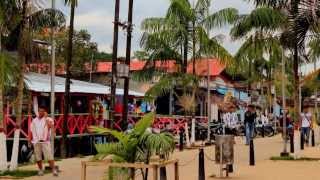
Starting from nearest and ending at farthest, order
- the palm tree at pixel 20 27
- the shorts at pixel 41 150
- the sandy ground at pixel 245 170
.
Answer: the sandy ground at pixel 245 170 < the shorts at pixel 41 150 < the palm tree at pixel 20 27

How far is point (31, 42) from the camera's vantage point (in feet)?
59.2

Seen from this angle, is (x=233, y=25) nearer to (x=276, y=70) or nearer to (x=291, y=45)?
(x=291, y=45)

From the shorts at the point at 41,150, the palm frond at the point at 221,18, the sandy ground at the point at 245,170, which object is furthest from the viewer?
the palm frond at the point at 221,18

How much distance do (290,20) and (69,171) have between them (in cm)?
742

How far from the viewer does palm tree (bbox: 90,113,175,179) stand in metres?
10.5

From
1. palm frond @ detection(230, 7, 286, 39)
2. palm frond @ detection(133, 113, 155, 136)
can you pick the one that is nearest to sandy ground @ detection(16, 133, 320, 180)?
palm frond @ detection(133, 113, 155, 136)

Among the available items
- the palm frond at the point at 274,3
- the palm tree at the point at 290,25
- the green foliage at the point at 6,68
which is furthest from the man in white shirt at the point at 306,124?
the green foliage at the point at 6,68

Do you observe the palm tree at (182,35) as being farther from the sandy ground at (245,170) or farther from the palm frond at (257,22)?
the sandy ground at (245,170)

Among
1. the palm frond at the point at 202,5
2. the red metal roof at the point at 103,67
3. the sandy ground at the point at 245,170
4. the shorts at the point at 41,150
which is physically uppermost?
the palm frond at the point at 202,5

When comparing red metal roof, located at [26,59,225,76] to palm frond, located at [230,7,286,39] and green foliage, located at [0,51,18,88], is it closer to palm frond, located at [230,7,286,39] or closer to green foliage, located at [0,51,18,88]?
palm frond, located at [230,7,286,39]

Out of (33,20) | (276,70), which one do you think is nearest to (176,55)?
(33,20)

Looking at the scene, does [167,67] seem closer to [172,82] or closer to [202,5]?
[172,82]

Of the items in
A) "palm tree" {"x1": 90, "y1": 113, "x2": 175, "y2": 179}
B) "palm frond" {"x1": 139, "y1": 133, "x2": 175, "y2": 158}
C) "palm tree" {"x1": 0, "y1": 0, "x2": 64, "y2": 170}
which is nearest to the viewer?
"palm frond" {"x1": 139, "y1": 133, "x2": 175, "y2": 158}

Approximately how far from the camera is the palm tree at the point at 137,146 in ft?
34.4
